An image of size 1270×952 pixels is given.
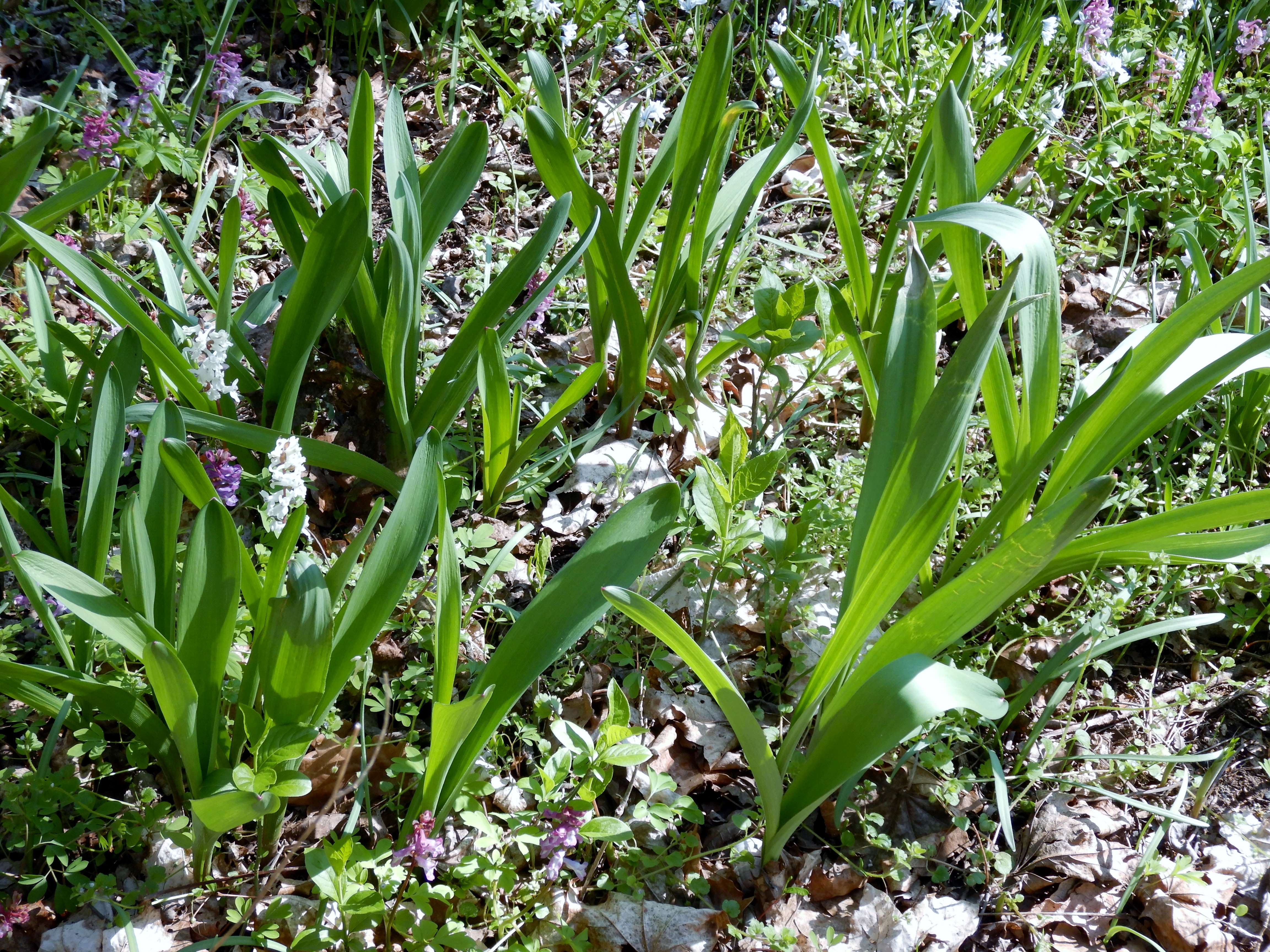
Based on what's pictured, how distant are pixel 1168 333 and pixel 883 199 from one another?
147cm

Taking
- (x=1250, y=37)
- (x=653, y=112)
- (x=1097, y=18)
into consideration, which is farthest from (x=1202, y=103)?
(x=653, y=112)

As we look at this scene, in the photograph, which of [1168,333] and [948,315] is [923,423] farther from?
[948,315]

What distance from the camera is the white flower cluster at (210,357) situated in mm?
1426

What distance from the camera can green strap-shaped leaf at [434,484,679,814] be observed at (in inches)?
47.6

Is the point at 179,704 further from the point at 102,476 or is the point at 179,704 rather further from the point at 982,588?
the point at 982,588

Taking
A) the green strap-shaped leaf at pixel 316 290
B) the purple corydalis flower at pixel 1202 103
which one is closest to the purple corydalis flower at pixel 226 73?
the green strap-shaped leaf at pixel 316 290

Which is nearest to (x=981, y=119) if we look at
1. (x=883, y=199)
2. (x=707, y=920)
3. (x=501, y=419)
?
(x=883, y=199)

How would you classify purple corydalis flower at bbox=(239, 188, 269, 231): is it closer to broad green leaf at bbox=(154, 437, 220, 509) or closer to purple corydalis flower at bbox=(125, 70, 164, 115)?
purple corydalis flower at bbox=(125, 70, 164, 115)

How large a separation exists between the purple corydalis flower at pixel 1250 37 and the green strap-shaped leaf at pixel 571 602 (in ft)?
9.48

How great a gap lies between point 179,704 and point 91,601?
0.52 ft

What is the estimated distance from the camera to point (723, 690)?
1.16 metres

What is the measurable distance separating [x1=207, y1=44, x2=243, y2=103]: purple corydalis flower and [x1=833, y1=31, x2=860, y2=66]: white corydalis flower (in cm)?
172

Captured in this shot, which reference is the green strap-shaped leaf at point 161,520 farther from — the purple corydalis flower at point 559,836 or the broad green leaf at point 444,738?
the purple corydalis flower at point 559,836

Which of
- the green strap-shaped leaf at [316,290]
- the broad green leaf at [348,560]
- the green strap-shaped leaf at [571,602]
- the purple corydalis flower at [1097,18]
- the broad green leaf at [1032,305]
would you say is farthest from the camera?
the purple corydalis flower at [1097,18]
